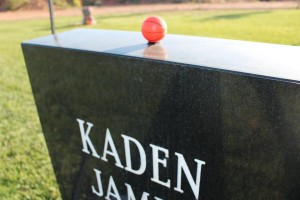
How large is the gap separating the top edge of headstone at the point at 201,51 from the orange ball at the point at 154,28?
1.8 inches

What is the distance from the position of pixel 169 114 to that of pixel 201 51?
33 cm

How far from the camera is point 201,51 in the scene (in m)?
1.48

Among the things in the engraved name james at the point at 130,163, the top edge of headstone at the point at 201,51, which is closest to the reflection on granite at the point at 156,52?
the top edge of headstone at the point at 201,51

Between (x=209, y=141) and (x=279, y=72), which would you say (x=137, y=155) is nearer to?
(x=209, y=141)

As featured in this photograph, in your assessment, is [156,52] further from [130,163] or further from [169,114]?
[130,163]

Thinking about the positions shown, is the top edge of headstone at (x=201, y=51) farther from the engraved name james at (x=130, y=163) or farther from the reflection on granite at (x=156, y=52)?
the engraved name james at (x=130, y=163)

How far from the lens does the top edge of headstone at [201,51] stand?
3.93 ft

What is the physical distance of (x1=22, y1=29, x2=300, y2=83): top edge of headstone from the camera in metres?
1.20

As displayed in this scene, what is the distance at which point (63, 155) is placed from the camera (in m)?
2.08

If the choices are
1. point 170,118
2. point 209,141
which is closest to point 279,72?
point 209,141

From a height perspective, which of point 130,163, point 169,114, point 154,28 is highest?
point 154,28

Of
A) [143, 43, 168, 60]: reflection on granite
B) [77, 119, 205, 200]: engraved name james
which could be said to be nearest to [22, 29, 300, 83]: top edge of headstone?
[143, 43, 168, 60]: reflection on granite

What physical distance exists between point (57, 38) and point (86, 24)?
13.1 m

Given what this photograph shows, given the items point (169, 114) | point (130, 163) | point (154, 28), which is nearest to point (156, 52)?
point (154, 28)
